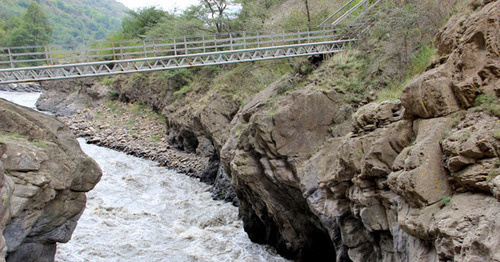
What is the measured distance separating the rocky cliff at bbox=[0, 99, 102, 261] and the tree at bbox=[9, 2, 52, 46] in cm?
5073

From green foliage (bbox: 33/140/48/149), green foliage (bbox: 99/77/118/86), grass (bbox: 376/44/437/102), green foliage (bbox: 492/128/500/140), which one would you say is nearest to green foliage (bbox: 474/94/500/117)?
green foliage (bbox: 492/128/500/140)

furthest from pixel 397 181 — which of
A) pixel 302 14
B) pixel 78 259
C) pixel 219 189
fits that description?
pixel 302 14

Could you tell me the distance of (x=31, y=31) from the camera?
5938cm

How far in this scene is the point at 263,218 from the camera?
1720 centimetres

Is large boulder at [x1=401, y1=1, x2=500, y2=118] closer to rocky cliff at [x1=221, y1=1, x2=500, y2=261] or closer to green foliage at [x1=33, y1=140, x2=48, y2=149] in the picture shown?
rocky cliff at [x1=221, y1=1, x2=500, y2=261]

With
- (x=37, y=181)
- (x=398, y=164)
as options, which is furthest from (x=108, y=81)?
(x=398, y=164)

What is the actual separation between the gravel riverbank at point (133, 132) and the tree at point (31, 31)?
2437 cm

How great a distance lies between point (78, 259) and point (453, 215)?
1300 centimetres

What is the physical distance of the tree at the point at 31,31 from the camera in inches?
2247

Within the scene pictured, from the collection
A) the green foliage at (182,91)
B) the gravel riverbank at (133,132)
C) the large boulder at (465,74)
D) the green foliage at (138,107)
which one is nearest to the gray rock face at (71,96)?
the gravel riverbank at (133,132)

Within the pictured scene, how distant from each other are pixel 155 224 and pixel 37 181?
8119 mm

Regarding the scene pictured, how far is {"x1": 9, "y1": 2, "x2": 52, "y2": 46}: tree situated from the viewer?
187 feet

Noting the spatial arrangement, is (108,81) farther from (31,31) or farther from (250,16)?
(31,31)

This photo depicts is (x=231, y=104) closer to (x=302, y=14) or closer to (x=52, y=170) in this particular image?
(x=302, y=14)
